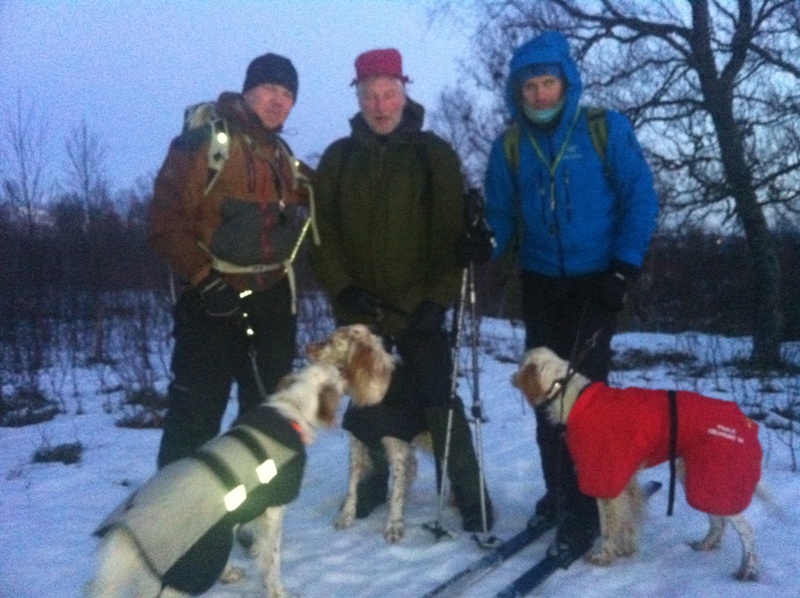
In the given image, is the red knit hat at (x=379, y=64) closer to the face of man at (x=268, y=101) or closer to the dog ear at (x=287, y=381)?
the face of man at (x=268, y=101)

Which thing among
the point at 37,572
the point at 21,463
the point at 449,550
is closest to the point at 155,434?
the point at 21,463

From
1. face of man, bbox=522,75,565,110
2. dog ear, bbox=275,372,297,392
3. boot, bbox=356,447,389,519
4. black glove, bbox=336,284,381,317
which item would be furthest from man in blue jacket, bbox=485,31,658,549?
dog ear, bbox=275,372,297,392

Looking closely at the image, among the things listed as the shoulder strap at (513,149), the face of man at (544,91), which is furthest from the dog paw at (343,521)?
the face of man at (544,91)

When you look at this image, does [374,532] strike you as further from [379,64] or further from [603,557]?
[379,64]

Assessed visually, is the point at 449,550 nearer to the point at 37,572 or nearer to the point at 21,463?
the point at 37,572

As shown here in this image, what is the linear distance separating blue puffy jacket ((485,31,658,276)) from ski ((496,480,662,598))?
143 cm

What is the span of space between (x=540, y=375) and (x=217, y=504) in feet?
5.79

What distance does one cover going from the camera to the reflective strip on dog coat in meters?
2.54

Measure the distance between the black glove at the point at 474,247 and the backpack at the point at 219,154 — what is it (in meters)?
0.83

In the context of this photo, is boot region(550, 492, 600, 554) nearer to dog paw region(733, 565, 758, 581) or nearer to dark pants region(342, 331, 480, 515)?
dark pants region(342, 331, 480, 515)

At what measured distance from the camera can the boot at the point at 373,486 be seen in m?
4.52

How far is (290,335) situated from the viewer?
4.00 m

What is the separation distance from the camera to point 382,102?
12.9 feet

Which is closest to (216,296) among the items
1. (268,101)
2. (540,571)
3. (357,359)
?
(357,359)
